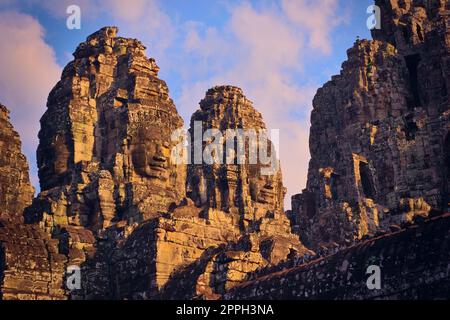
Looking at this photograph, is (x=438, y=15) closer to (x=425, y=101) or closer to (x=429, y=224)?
(x=425, y=101)

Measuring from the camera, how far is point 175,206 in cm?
5159

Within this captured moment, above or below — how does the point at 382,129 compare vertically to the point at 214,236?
above

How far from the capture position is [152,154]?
2128 inches

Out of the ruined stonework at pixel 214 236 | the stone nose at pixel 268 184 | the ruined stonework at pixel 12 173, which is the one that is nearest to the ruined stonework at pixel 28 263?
the ruined stonework at pixel 214 236

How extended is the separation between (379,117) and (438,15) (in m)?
11.4

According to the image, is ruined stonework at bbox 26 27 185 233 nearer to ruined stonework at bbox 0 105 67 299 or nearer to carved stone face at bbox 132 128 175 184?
carved stone face at bbox 132 128 175 184

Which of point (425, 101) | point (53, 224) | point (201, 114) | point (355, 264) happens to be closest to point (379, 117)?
point (425, 101)

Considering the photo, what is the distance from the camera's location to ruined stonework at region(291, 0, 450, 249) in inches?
2608

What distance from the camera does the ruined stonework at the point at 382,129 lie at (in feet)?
217

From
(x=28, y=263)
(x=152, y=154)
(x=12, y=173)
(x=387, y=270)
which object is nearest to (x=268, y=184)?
(x=152, y=154)

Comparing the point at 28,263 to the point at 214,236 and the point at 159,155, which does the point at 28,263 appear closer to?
the point at 214,236

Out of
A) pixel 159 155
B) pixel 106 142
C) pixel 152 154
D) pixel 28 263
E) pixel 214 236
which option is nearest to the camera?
pixel 28 263

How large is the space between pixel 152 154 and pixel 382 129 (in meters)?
26.1

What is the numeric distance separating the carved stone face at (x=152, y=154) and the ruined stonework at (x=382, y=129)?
11.5 meters
